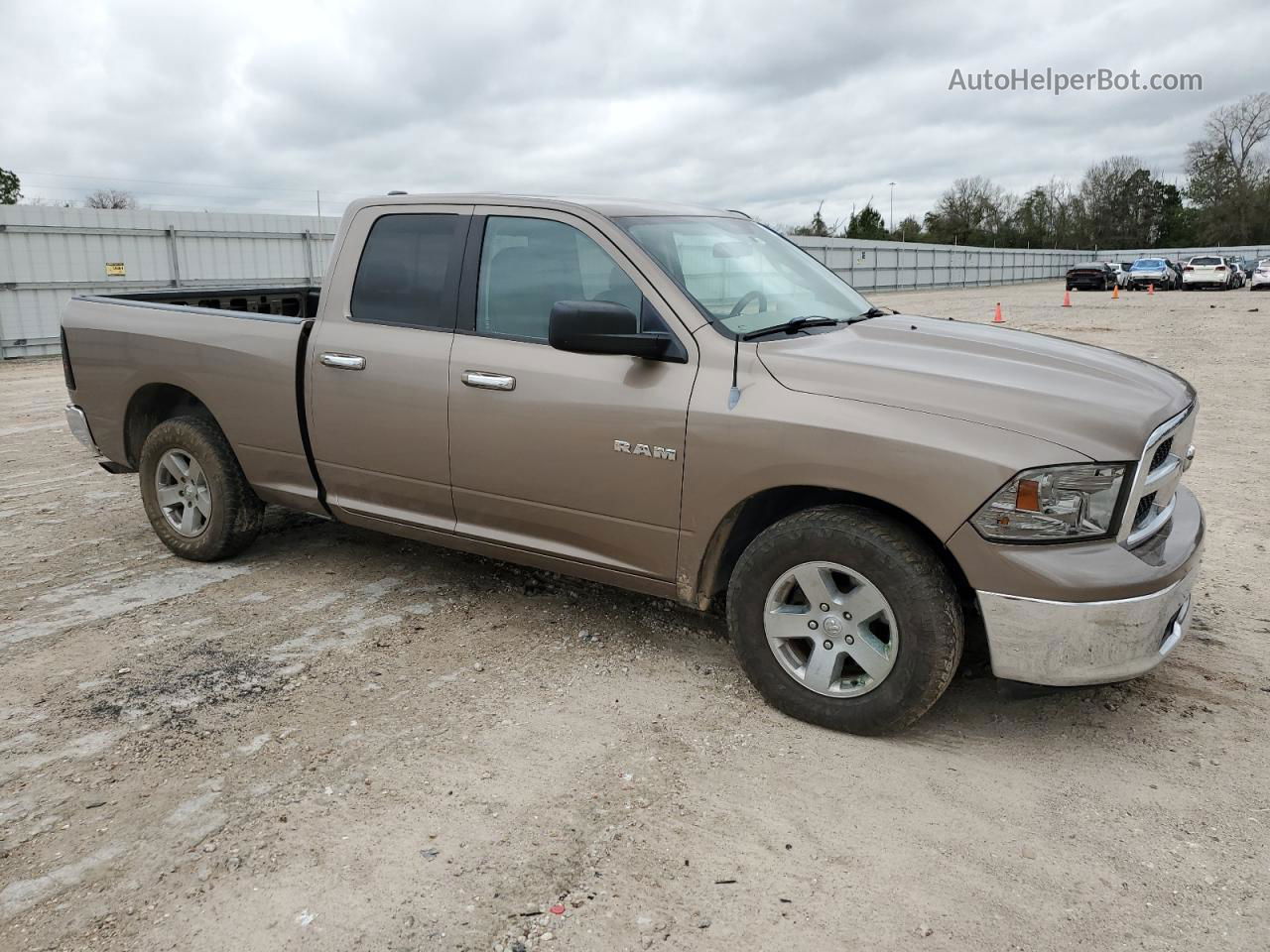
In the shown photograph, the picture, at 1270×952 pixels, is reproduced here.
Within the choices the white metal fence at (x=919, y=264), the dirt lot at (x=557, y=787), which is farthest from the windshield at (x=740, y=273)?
the white metal fence at (x=919, y=264)

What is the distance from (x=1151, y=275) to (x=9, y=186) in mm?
49975

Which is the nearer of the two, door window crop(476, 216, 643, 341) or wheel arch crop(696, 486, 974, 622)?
wheel arch crop(696, 486, 974, 622)

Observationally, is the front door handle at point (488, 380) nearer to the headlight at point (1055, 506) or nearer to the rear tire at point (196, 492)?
the rear tire at point (196, 492)

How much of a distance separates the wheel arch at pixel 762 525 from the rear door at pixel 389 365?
1278 mm

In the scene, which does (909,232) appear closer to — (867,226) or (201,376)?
(867,226)

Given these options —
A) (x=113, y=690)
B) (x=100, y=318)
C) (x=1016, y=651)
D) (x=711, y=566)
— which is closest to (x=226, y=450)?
(x=100, y=318)

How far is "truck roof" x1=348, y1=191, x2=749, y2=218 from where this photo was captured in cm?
419

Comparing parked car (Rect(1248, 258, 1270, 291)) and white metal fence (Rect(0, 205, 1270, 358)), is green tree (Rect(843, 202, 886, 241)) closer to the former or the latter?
parked car (Rect(1248, 258, 1270, 291))

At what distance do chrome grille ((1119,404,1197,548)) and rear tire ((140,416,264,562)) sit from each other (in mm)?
4194

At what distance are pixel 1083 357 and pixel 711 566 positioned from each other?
1.64 meters

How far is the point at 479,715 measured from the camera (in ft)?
12.2

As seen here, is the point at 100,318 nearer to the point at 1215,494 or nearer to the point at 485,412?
the point at 485,412

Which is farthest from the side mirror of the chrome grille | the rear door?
the chrome grille

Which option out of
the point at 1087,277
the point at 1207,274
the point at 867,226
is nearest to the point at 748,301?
the point at 1207,274
